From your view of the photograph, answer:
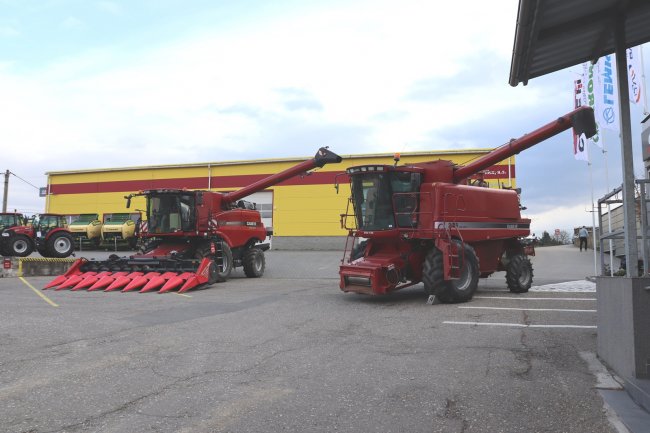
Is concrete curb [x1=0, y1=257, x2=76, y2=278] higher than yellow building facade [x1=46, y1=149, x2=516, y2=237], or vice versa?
yellow building facade [x1=46, y1=149, x2=516, y2=237]

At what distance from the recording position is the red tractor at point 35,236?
2100cm

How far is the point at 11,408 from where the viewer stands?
431 centimetres

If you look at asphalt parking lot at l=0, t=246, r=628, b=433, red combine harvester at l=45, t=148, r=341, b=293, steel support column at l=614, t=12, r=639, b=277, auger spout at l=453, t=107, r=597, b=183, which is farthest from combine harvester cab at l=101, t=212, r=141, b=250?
steel support column at l=614, t=12, r=639, b=277

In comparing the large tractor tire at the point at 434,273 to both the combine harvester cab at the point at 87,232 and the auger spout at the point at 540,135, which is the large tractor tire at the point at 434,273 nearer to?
the auger spout at the point at 540,135

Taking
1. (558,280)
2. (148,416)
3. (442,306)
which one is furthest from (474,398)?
(558,280)

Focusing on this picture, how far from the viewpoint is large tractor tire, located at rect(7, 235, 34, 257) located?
20969 millimetres

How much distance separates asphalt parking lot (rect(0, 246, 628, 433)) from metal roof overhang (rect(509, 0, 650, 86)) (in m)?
3.40

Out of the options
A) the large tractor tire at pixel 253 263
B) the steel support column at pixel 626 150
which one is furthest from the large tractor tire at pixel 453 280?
the large tractor tire at pixel 253 263

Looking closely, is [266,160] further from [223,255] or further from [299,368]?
[299,368]

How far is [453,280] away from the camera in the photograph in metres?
10.9

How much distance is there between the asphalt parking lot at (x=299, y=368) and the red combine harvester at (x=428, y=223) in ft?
2.48

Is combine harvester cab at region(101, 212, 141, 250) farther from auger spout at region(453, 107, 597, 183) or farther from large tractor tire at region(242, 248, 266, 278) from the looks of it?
auger spout at region(453, 107, 597, 183)

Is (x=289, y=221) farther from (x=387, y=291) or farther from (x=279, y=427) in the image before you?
(x=279, y=427)

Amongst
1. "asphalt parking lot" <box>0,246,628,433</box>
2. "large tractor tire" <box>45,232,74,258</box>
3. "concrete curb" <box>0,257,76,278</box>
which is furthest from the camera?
"large tractor tire" <box>45,232,74,258</box>
